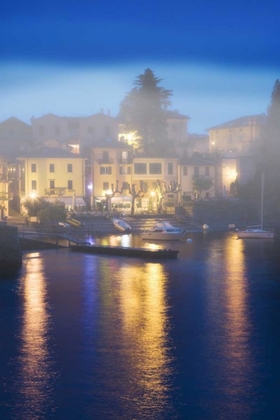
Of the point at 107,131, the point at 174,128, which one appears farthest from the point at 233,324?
the point at 174,128

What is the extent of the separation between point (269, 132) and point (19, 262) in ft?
73.3

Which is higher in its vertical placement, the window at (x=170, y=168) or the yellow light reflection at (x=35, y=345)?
the window at (x=170, y=168)

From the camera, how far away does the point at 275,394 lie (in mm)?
10570

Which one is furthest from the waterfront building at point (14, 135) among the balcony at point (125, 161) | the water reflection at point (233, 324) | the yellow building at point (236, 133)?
the water reflection at point (233, 324)

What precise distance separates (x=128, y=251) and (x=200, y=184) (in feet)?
49.5

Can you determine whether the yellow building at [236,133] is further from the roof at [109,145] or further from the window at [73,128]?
the roof at [109,145]

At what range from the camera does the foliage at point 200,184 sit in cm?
4100

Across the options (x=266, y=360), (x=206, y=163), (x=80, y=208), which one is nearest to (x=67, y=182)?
(x=80, y=208)

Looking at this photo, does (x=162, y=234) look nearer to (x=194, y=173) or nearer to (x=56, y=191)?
(x=56, y=191)

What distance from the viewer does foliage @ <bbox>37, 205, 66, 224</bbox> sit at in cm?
3353

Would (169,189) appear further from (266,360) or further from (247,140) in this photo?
(266,360)

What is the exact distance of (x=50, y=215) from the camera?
110 feet

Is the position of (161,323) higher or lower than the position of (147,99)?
lower

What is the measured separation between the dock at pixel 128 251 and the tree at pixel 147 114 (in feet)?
50.1
